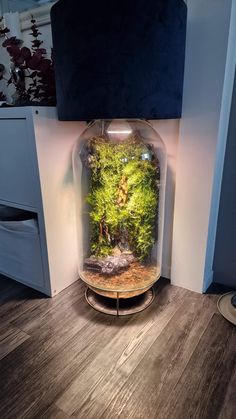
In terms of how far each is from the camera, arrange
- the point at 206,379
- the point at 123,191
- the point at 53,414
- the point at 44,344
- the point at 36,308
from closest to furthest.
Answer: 1. the point at 53,414
2. the point at 206,379
3. the point at 44,344
4. the point at 123,191
5. the point at 36,308

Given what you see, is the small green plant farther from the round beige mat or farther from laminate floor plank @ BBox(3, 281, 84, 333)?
the round beige mat

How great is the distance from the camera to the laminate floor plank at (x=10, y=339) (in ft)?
3.49

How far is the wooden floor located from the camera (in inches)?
33.3

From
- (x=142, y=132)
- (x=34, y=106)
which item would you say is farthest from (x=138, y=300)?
(x=34, y=106)

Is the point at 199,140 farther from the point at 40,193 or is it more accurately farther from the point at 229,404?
the point at 229,404

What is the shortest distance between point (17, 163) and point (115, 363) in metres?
0.94

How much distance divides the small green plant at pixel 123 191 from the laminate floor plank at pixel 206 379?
488 mm

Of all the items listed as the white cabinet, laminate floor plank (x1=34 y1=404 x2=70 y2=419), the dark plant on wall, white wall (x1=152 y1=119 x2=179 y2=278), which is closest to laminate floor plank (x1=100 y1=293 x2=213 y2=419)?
laminate floor plank (x1=34 y1=404 x2=70 y2=419)

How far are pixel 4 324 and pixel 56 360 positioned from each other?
341 mm

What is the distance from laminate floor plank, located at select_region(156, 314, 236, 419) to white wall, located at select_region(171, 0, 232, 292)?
0.31 m

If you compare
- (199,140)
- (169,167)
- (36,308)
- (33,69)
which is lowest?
(36,308)

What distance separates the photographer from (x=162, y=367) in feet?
3.21

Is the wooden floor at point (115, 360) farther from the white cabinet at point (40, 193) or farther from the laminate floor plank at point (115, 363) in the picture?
the white cabinet at point (40, 193)

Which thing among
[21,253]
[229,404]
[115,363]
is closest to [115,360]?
[115,363]
